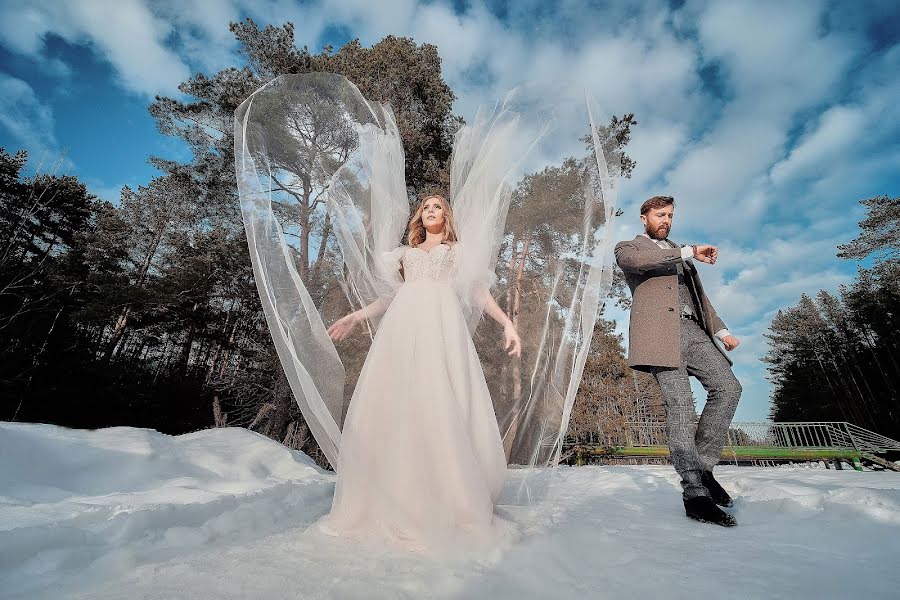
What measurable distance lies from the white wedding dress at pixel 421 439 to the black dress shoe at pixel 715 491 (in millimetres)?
1231

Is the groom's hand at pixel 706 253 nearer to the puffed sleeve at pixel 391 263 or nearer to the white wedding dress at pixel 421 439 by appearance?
the white wedding dress at pixel 421 439

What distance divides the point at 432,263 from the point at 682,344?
1633 mm

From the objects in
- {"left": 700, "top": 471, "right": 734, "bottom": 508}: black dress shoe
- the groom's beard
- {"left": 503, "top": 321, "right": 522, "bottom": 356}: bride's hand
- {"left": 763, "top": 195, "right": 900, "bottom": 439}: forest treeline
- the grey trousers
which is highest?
{"left": 763, "top": 195, "right": 900, "bottom": 439}: forest treeline

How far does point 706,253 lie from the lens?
2.27 m

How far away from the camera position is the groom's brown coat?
2.39 m

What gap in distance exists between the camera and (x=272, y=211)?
2406 millimetres

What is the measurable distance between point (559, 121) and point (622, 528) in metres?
2.35

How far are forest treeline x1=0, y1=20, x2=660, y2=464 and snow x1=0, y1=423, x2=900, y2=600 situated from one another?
1.27 m

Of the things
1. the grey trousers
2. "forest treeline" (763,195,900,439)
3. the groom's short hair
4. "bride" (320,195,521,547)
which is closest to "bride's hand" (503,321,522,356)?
"bride" (320,195,521,547)

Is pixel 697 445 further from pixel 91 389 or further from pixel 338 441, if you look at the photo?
pixel 91 389

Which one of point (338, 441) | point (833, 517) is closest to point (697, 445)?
point (833, 517)

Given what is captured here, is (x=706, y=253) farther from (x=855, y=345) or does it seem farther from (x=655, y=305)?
(x=855, y=345)

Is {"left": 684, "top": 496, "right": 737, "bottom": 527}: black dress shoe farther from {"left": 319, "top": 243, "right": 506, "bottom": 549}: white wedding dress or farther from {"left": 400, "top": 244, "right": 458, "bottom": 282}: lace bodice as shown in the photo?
{"left": 400, "top": 244, "right": 458, "bottom": 282}: lace bodice

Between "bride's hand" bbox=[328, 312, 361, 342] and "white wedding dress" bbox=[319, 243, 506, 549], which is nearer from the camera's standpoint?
"white wedding dress" bbox=[319, 243, 506, 549]
